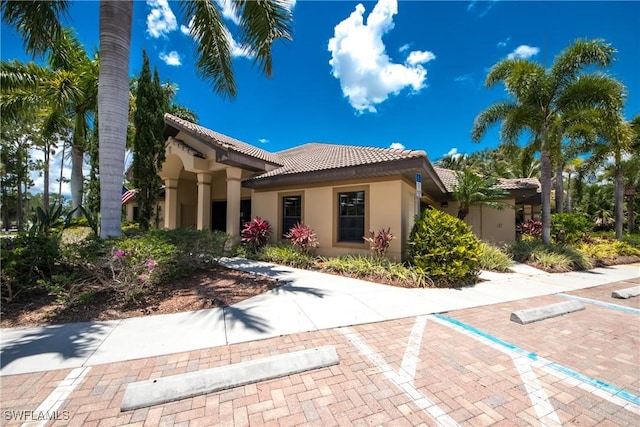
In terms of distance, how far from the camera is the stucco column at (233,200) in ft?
38.5

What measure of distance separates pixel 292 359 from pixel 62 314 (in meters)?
4.47

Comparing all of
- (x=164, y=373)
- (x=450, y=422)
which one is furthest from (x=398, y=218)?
(x=164, y=373)

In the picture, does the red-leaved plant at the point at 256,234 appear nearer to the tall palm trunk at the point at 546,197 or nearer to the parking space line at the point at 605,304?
the parking space line at the point at 605,304

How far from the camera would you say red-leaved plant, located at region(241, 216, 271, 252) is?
11188 millimetres

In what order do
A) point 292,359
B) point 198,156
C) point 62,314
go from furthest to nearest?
point 198,156
point 62,314
point 292,359

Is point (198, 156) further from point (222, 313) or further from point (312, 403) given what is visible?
point (312, 403)

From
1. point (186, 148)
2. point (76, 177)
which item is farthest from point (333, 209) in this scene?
point (76, 177)

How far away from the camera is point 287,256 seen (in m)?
9.80

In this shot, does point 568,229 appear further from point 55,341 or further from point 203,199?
point 55,341

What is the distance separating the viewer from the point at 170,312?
16.2 feet

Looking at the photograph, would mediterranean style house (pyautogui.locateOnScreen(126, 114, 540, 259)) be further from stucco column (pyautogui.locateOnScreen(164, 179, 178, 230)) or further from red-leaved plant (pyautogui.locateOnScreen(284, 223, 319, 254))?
red-leaved plant (pyautogui.locateOnScreen(284, 223, 319, 254))

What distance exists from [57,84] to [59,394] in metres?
15.1

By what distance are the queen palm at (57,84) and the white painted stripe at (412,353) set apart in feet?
54.9

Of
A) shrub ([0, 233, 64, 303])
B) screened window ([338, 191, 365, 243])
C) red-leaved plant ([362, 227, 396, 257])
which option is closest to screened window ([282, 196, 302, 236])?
screened window ([338, 191, 365, 243])
